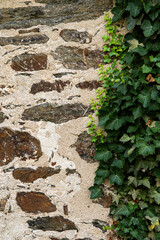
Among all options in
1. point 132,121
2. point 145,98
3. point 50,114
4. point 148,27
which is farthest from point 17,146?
point 148,27

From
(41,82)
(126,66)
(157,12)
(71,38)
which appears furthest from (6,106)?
(157,12)

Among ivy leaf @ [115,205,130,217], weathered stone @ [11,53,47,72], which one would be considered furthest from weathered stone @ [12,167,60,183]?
weathered stone @ [11,53,47,72]

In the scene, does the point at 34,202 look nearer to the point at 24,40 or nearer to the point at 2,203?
the point at 2,203

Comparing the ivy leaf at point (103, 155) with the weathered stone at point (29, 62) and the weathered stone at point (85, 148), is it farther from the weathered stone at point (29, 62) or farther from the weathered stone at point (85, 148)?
the weathered stone at point (29, 62)

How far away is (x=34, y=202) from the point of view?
1.60 meters

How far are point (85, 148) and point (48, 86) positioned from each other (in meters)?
0.52

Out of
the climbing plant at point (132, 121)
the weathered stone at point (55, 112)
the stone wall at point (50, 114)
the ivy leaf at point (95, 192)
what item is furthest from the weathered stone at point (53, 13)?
the ivy leaf at point (95, 192)

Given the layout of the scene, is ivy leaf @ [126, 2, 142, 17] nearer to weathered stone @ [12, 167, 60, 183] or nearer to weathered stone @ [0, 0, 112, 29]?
weathered stone @ [0, 0, 112, 29]

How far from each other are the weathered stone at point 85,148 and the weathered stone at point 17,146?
286 mm

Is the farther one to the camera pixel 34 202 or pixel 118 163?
pixel 34 202

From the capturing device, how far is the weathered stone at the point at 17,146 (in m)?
1.59

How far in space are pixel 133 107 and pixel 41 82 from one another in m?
0.68

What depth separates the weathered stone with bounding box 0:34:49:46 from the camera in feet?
5.17

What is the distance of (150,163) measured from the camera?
1.44 m
